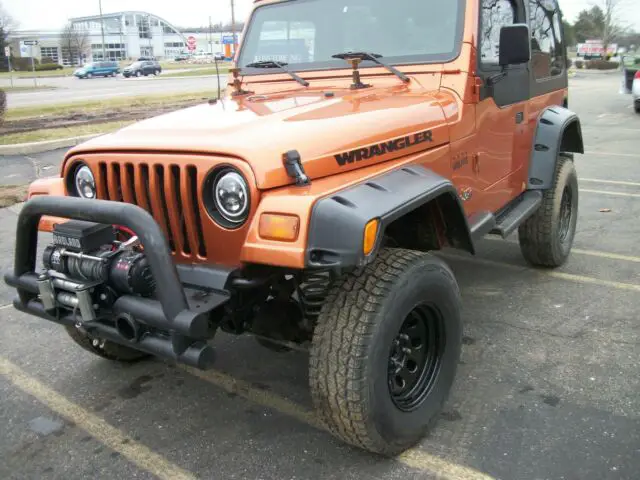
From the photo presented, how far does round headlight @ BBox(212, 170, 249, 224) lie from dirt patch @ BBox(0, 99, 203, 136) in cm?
1222

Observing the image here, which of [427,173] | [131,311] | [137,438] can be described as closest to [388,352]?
[427,173]

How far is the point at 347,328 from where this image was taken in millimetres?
2365

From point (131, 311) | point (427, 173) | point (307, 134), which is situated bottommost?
point (131, 311)

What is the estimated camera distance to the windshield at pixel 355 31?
3463 mm

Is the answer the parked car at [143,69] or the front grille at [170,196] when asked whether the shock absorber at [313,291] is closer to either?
the front grille at [170,196]

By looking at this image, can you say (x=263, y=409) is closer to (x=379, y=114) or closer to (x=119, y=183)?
(x=119, y=183)

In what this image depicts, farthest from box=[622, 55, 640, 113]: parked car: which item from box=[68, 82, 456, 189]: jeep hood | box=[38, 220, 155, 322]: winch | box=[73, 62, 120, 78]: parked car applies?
box=[73, 62, 120, 78]: parked car

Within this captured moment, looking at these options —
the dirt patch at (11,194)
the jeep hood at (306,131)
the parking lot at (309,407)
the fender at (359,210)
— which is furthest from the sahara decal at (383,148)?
the dirt patch at (11,194)

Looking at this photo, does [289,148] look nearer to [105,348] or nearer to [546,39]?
[105,348]

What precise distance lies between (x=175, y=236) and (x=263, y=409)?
1086 mm

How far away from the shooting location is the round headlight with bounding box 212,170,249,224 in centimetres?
234

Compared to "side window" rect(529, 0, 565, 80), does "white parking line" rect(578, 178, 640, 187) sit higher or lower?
lower

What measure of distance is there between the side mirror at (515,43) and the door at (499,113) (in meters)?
0.15

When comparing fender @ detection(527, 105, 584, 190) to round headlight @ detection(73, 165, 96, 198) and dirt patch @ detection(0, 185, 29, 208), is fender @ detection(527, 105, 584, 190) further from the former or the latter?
dirt patch @ detection(0, 185, 29, 208)
